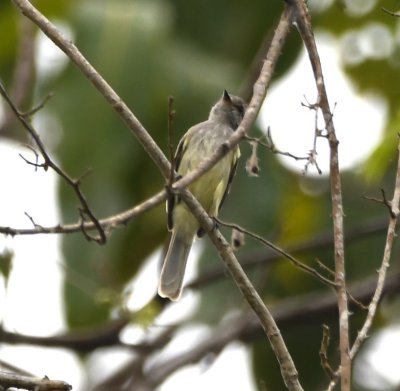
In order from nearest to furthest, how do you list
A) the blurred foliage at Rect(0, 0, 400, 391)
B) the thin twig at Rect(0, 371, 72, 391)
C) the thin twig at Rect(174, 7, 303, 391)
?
1. the thin twig at Rect(0, 371, 72, 391)
2. the thin twig at Rect(174, 7, 303, 391)
3. the blurred foliage at Rect(0, 0, 400, 391)

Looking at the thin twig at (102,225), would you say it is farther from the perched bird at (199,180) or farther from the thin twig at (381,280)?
the perched bird at (199,180)

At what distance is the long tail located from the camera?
22.4 feet

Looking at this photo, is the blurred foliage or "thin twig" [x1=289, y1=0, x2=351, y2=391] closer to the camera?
"thin twig" [x1=289, y1=0, x2=351, y2=391]

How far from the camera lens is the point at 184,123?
8.23 metres

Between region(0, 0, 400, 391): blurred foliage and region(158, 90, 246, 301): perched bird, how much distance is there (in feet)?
1.17

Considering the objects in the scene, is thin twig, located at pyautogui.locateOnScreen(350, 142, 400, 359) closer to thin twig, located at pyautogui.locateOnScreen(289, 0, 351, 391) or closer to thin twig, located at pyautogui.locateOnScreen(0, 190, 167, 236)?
thin twig, located at pyautogui.locateOnScreen(289, 0, 351, 391)

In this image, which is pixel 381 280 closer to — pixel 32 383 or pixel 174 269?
pixel 32 383

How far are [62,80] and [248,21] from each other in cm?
202

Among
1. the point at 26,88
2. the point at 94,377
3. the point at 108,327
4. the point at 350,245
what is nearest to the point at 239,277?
the point at 108,327

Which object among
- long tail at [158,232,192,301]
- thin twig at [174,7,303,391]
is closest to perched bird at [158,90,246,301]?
long tail at [158,232,192,301]

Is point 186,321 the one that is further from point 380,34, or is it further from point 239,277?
point 239,277

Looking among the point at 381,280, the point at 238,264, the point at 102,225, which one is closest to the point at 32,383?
the point at 102,225

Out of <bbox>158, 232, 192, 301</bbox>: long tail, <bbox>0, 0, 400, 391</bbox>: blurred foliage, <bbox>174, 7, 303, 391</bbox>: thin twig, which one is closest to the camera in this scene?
<bbox>174, 7, 303, 391</bbox>: thin twig

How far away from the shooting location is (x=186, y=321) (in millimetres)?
8383
